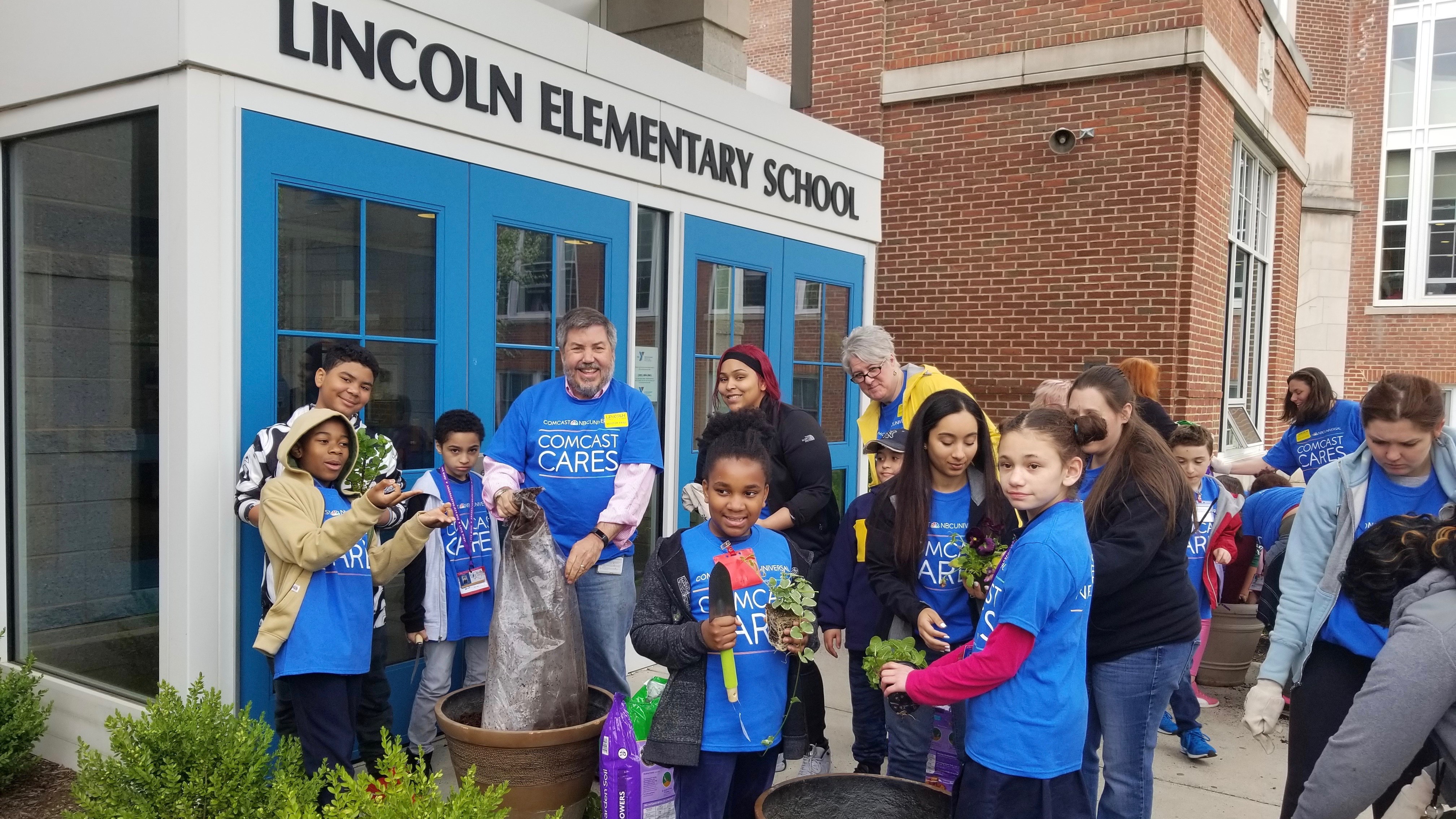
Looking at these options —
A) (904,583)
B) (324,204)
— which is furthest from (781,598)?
(324,204)

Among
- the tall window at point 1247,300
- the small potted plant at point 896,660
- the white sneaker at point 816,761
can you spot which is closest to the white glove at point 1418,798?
the small potted plant at point 896,660

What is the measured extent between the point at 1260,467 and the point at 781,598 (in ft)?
16.3

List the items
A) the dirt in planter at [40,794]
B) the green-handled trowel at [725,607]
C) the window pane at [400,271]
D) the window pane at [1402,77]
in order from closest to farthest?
the green-handled trowel at [725,607]
the dirt in planter at [40,794]
the window pane at [400,271]
the window pane at [1402,77]

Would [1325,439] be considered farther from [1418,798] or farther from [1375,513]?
[1418,798]

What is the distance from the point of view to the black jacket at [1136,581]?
3121 mm

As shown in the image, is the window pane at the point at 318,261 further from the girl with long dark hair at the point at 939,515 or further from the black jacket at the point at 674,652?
the girl with long dark hair at the point at 939,515

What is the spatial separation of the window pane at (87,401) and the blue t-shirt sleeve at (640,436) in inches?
71.9

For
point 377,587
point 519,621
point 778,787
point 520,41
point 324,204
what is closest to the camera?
point 778,787

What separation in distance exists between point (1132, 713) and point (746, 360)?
199 centimetres

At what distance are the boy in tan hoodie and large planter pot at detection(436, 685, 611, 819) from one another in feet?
1.30

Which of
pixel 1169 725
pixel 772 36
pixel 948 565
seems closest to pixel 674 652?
pixel 948 565

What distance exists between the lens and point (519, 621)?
3.49m

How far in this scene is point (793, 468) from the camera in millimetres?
4273

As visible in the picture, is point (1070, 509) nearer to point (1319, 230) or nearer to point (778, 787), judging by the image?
point (778, 787)
